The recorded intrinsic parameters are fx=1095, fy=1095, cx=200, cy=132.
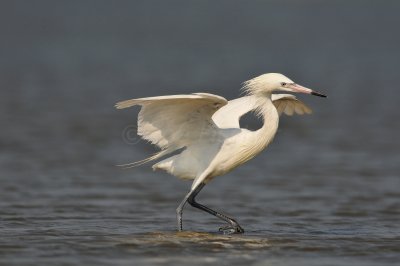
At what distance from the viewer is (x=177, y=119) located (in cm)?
1396

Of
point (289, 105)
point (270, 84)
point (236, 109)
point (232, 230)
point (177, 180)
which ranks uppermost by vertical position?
point (270, 84)

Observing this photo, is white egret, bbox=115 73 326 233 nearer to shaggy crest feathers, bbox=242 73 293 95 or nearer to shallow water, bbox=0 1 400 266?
shaggy crest feathers, bbox=242 73 293 95

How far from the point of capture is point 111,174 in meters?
19.1

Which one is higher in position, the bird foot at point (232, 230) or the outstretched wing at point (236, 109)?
the outstretched wing at point (236, 109)

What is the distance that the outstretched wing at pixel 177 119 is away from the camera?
13398 millimetres

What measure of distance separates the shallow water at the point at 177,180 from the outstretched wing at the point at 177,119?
1.24 m

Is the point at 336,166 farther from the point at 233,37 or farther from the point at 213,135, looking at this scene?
the point at 233,37

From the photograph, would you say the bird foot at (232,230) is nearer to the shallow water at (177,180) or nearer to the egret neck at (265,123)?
the shallow water at (177,180)

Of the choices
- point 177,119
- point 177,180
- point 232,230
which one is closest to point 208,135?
point 177,119

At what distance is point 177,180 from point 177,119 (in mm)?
4690

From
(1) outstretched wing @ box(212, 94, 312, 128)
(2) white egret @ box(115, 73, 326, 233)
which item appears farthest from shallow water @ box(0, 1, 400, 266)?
(1) outstretched wing @ box(212, 94, 312, 128)

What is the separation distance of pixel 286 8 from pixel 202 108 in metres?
60.7

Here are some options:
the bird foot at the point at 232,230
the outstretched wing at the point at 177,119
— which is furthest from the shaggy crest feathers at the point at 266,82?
the bird foot at the point at 232,230

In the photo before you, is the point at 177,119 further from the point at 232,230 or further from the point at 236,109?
the point at 232,230
